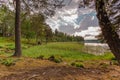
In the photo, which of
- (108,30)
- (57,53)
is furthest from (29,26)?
(108,30)

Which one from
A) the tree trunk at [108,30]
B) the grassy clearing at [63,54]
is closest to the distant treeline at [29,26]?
the grassy clearing at [63,54]

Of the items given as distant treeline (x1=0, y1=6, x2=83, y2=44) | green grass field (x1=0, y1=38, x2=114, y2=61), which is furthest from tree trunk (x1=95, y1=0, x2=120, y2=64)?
green grass field (x1=0, y1=38, x2=114, y2=61)

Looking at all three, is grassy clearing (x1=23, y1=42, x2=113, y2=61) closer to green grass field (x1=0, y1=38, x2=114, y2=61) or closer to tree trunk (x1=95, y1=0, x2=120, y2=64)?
green grass field (x1=0, y1=38, x2=114, y2=61)

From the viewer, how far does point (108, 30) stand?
7250 millimetres

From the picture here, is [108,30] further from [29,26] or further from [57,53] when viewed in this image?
[29,26]

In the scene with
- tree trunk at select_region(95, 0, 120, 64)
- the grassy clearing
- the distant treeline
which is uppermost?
Answer: the distant treeline

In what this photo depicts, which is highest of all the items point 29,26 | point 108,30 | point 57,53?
point 29,26

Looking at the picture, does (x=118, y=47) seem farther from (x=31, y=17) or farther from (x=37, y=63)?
(x=31, y=17)

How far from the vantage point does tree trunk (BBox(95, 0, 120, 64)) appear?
23.4 ft

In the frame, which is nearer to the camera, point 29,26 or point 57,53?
point 57,53

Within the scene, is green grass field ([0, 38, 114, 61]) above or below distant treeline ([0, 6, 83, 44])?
below

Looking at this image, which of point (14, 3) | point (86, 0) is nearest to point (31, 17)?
point (14, 3)

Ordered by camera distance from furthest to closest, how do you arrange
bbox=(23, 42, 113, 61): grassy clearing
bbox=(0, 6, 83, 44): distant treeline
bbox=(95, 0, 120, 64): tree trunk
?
1. bbox=(23, 42, 113, 61): grassy clearing
2. bbox=(0, 6, 83, 44): distant treeline
3. bbox=(95, 0, 120, 64): tree trunk

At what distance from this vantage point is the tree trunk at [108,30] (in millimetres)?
7143
